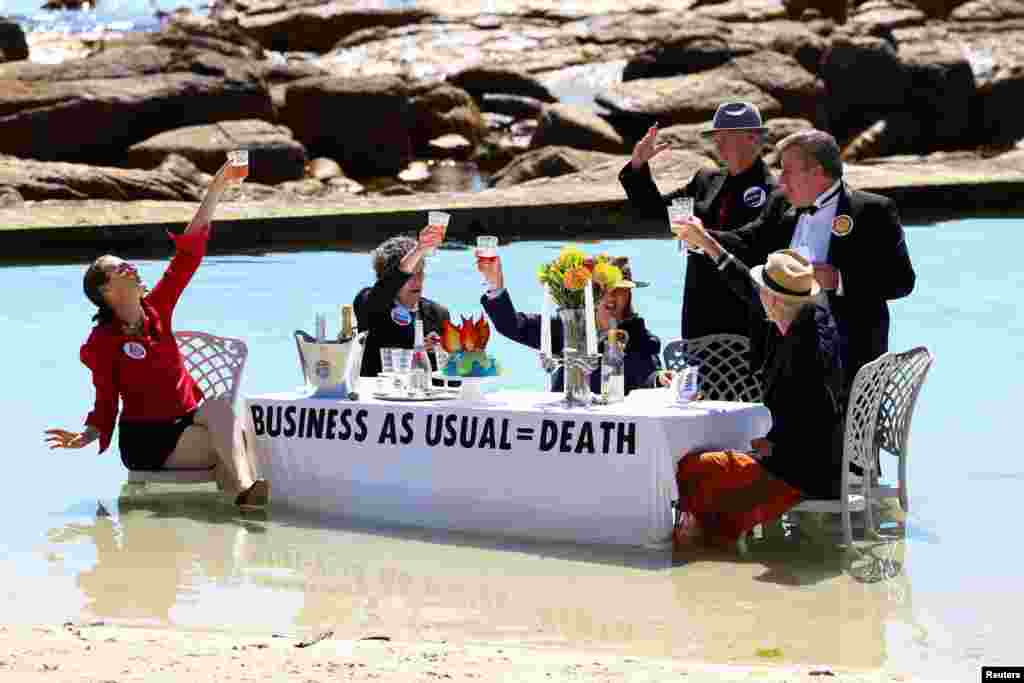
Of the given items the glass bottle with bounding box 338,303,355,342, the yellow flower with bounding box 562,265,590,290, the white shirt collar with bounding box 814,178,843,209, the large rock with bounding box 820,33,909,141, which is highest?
the white shirt collar with bounding box 814,178,843,209

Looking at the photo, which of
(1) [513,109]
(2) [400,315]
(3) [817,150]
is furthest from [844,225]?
(1) [513,109]

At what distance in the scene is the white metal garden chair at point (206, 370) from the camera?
19.7 feet

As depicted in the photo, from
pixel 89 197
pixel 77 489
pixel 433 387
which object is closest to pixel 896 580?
pixel 433 387

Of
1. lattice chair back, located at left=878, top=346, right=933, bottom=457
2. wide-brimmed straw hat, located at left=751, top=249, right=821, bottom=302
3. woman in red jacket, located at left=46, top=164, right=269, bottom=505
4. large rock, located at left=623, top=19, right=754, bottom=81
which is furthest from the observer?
large rock, located at left=623, top=19, right=754, bottom=81

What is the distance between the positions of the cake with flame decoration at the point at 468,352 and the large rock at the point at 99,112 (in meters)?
16.5

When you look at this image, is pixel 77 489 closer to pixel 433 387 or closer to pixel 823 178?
pixel 433 387

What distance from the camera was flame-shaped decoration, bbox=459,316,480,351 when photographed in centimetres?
549

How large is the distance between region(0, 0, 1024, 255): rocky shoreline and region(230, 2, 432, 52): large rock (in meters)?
2.17

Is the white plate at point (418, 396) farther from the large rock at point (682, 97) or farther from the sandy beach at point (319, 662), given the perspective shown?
the large rock at point (682, 97)

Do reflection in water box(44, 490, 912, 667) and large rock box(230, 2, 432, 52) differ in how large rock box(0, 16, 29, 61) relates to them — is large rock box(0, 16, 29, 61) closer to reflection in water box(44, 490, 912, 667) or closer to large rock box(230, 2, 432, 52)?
large rock box(230, 2, 432, 52)

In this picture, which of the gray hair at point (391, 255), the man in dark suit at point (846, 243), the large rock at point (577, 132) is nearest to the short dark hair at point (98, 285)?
the gray hair at point (391, 255)

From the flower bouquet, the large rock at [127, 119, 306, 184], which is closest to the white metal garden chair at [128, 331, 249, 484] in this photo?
the flower bouquet

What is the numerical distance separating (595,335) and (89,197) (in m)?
10.8

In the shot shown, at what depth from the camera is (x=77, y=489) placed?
6.40 metres
